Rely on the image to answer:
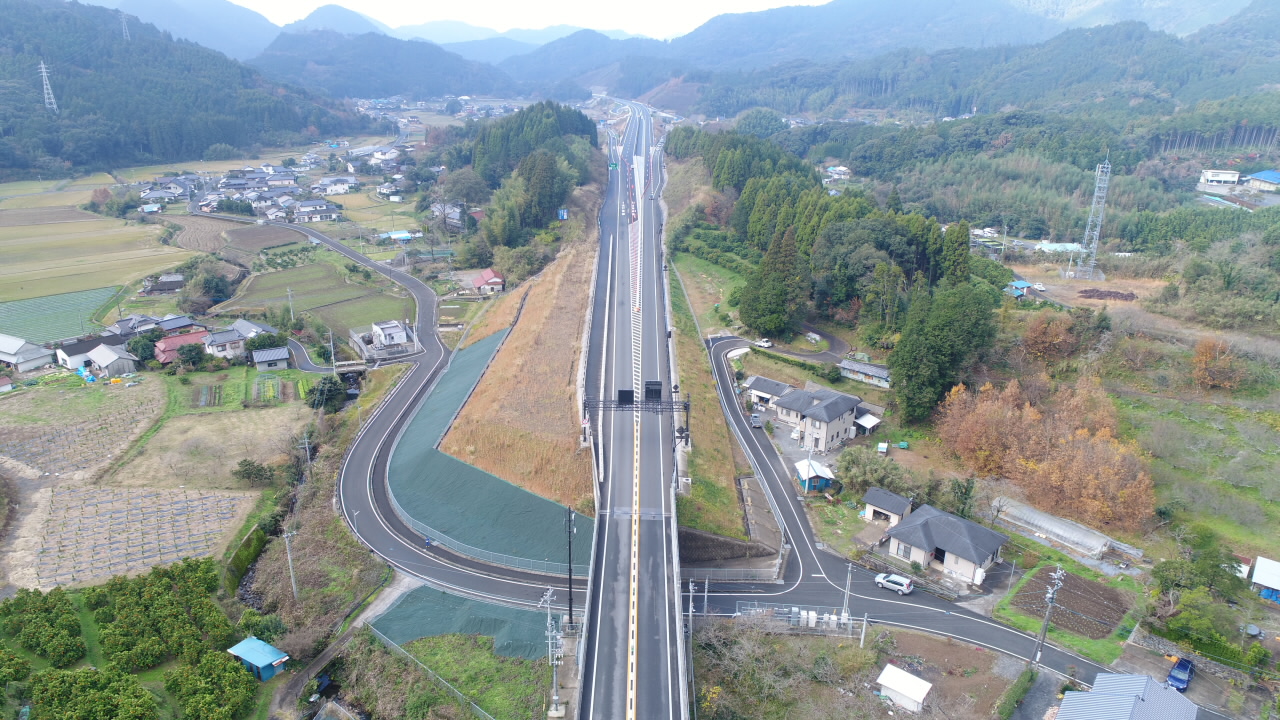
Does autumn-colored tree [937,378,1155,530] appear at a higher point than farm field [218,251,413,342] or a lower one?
higher

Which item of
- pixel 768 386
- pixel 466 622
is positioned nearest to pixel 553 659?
pixel 466 622

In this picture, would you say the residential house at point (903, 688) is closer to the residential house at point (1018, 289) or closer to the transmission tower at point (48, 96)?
the residential house at point (1018, 289)

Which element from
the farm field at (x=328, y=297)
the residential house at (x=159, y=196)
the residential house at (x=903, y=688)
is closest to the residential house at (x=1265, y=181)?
the residential house at (x=903, y=688)

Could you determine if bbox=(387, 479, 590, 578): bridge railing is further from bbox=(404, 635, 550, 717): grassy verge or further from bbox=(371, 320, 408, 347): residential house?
bbox=(371, 320, 408, 347): residential house

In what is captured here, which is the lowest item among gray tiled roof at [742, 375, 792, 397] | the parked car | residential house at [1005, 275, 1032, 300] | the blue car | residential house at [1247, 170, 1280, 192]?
the parked car

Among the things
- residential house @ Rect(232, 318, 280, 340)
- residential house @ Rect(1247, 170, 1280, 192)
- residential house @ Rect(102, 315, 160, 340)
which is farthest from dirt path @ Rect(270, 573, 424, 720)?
residential house @ Rect(1247, 170, 1280, 192)

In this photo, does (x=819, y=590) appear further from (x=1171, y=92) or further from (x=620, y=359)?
(x=1171, y=92)

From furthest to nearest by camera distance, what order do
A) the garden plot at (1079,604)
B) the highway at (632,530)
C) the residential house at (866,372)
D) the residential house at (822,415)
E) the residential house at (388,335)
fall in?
the residential house at (388,335) → the residential house at (866,372) → the residential house at (822,415) → the garden plot at (1079,604) → the highway at (632,530)

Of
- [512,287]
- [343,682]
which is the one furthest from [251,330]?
[343,682]
